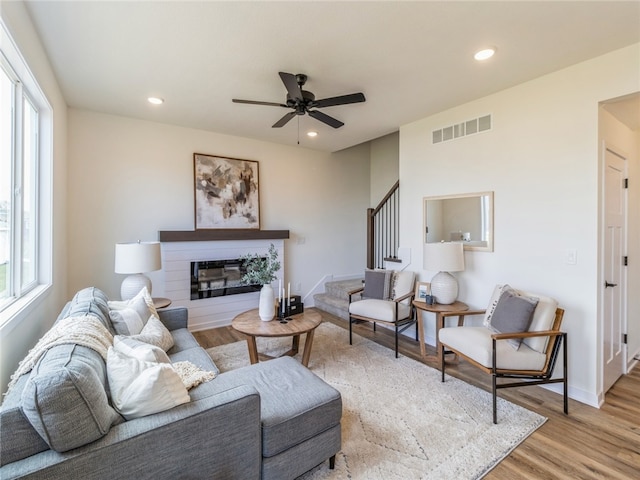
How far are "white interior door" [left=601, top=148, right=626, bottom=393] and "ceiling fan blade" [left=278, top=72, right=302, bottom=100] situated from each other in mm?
2672

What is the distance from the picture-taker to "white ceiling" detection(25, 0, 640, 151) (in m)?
1.97

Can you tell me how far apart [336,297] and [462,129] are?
3.16m

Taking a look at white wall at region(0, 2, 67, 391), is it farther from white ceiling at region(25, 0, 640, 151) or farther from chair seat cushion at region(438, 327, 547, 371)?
chair seat cushion at region(438, 327, 547, 371)

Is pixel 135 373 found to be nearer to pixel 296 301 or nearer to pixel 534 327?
pixel 296 301

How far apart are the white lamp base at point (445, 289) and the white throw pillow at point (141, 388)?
2720mm

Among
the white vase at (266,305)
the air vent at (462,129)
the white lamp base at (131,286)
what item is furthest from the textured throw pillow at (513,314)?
the white lamp base at (131,286)

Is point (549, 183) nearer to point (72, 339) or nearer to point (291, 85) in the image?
point (291, 85)

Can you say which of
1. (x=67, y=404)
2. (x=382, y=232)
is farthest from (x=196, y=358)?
(x=382, y=232)

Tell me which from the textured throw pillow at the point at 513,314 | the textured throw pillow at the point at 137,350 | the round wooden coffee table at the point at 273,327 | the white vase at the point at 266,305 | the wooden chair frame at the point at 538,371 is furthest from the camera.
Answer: the white vase at the point at 266,305

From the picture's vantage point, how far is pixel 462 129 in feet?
11.4

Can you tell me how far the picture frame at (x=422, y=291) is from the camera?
3.59 metres

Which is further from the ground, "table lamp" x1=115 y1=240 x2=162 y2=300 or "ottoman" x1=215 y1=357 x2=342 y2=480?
"table lamp" x1=115 y1=240 x2=162 y2=300

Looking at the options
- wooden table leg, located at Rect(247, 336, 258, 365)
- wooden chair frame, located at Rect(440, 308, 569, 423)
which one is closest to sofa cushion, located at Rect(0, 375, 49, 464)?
wooden table leg, located at Rect(247, 336, 258, 365)

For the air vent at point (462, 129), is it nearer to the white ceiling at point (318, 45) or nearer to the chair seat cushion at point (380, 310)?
the white ceiling at point (318, 45)
